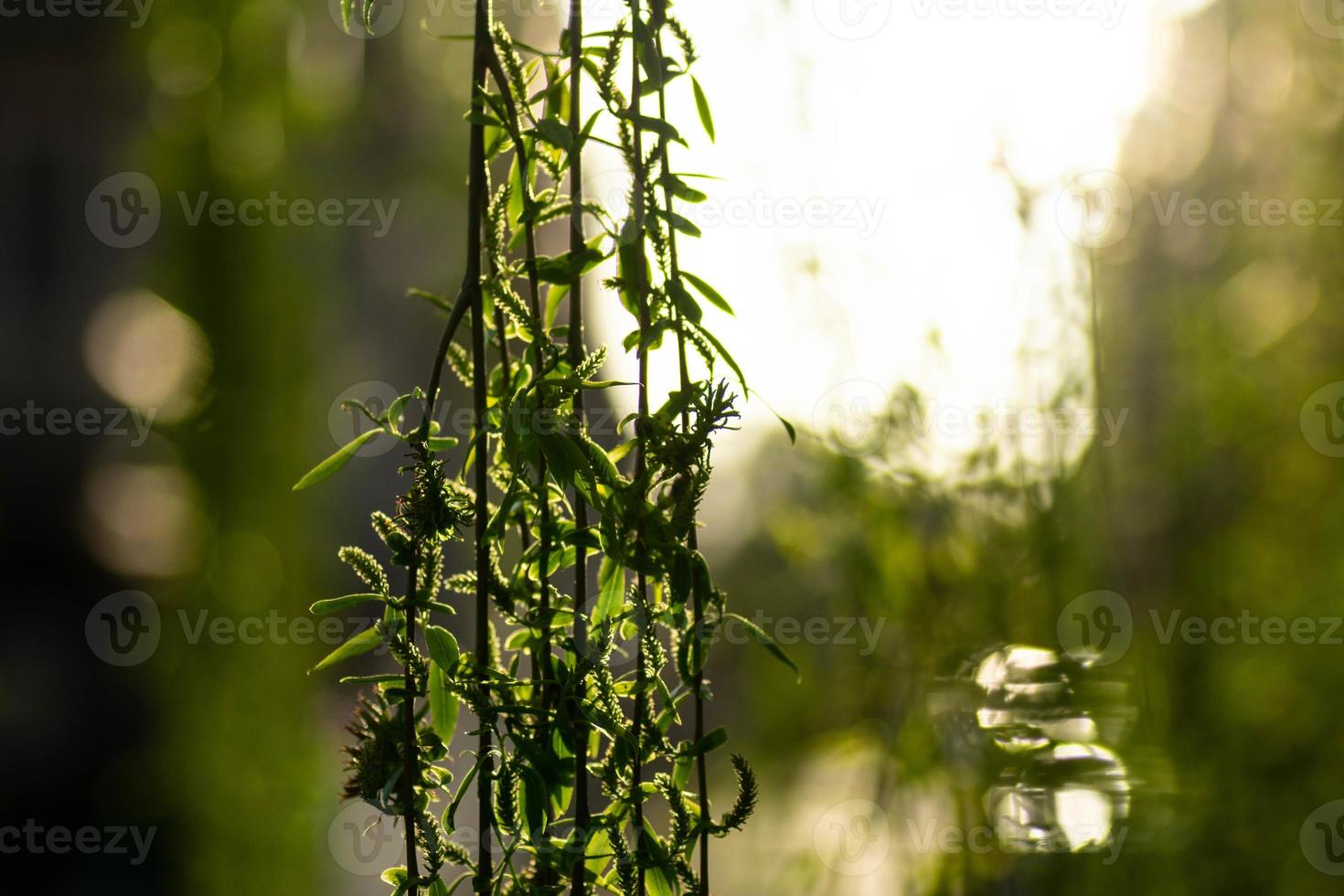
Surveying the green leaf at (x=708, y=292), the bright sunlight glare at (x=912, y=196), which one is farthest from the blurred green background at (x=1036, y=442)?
the green leaf at (x=708, y=292)

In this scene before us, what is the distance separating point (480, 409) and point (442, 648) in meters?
0.10

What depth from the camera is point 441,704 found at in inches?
15.0

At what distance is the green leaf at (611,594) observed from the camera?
38 centimetres

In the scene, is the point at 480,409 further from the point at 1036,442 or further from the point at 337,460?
the point at 1036,442

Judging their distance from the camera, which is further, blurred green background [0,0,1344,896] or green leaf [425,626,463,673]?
blurred green background [0,0,1344,896]

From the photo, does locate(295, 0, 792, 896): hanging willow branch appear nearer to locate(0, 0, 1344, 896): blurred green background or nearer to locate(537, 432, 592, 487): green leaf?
locate(537, 432, 592, 487): green leaf

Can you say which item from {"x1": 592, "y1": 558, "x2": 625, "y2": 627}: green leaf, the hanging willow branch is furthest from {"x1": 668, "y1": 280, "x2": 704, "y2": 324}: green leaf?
{"x1": 592, "y1": 558, "x2": 625, "y2": 627}: green leaf

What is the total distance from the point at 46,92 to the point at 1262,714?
3966 millimetres

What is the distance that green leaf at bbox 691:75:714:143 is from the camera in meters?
0.40

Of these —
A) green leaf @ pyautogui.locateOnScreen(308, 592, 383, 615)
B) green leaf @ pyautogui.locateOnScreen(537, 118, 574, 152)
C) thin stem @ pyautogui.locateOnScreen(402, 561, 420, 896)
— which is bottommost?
thin stem @ pyautogui.locateOnScreen(402, 561, 420, 896)

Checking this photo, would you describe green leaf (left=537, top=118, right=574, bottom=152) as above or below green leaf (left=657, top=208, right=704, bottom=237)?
above

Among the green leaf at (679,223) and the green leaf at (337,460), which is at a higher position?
the green leaf at (679,223)

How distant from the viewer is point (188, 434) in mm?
1848

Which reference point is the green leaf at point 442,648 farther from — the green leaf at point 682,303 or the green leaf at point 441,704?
the green leaf at point 682,303
